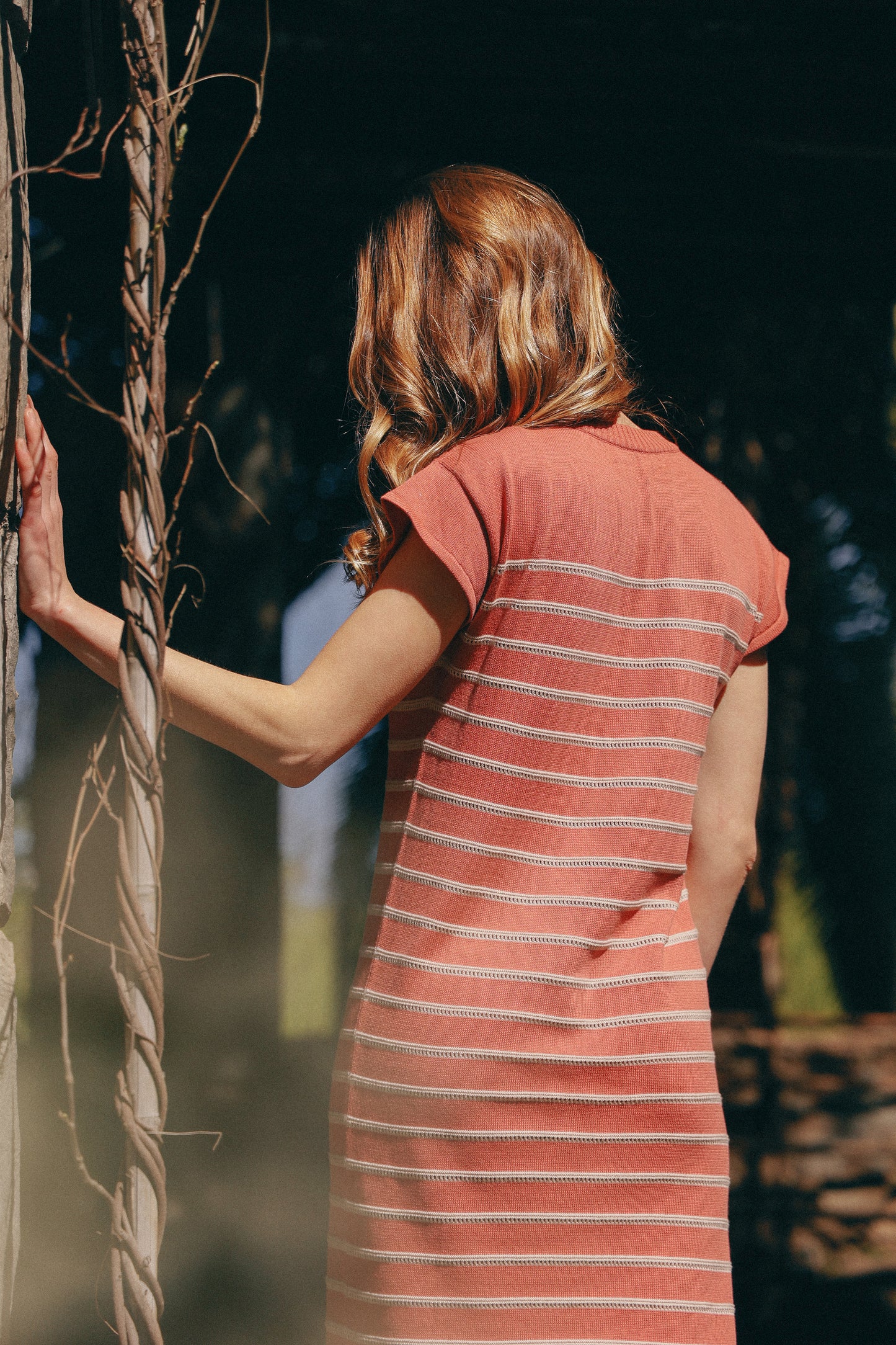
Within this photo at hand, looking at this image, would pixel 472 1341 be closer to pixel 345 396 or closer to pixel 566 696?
pixel 566 696

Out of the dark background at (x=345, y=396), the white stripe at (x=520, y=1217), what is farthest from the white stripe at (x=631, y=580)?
the dark background at (x=345, y=396)

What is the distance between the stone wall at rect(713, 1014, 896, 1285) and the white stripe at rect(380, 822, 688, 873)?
92.3 inches

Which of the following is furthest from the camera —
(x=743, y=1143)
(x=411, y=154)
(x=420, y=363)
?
(x=743, y=1143)

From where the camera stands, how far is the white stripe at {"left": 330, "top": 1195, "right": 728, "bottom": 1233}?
0.79 metres

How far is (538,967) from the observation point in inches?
31.6

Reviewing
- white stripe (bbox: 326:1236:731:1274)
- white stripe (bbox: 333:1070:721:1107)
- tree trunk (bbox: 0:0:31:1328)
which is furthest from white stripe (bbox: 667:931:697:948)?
tree trunk (bbox: 0:0:31:1328)

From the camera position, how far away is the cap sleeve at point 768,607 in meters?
Answer: 1.00

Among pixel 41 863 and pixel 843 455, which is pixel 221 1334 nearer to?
pixel 41 863

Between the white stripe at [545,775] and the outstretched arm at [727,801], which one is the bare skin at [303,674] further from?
the outstretched arm at [727,801]

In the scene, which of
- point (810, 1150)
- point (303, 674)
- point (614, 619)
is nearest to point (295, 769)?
point (303, 674)

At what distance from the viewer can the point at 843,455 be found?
3.37 metres

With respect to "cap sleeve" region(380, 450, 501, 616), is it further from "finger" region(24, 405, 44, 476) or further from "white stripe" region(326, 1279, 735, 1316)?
"white stripe" region(326, 1279, 735, 1316)

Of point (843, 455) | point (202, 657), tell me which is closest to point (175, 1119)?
point (202, 657)

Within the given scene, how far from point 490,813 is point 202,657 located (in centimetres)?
207
